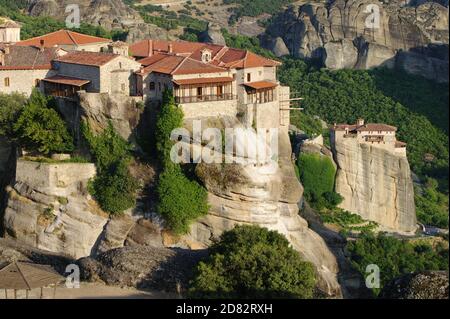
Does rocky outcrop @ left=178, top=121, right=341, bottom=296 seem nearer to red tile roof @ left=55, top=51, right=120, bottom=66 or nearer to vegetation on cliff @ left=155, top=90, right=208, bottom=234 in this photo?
vegetation on cliff @ left=155, top=90, right=208, bottom=234

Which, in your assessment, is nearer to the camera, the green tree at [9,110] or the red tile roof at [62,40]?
the green tree at [9,110]

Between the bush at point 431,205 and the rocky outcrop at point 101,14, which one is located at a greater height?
the rocky outcrop at point 101,14

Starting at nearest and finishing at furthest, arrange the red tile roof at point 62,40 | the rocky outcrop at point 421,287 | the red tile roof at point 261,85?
1. the rocky outcrop at point 421,287
2. the red tile roof at point 261,85
3. the red tile roof at point 62,40

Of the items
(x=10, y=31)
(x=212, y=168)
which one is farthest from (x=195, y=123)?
(x=10, y=31)

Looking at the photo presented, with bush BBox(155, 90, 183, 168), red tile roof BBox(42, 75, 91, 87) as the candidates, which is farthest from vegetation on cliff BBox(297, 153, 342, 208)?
bush BBox(155, 90, 183, 168)

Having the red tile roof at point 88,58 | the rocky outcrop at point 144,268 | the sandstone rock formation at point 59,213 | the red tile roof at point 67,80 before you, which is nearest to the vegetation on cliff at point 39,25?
the red tile roof at point 88,58
